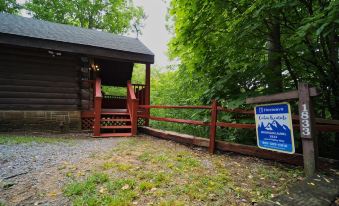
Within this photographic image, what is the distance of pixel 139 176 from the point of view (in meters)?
3.40

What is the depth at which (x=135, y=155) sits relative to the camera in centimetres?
471

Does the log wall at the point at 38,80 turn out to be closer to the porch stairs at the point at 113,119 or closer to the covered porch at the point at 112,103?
the covered porch at the point at 112,103

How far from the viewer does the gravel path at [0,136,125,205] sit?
9.18 feet

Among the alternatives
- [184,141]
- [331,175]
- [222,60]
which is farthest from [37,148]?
[331,175]

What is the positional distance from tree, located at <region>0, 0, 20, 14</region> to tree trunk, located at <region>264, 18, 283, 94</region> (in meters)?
23.2

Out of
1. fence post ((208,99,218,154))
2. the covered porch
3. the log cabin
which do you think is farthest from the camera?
the covered porch

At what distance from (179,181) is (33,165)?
8.95ft

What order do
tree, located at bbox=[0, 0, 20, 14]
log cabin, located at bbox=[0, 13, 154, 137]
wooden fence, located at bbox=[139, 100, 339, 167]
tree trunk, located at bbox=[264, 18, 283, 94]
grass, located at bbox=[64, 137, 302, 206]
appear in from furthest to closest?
tree, located at bbox=[0, 0, 20, 14]
log cabin, located at bbox=[0, 13, 154, 137]
tree trunk, located at bbox=[264, 18, 283, 94]
wooden fence, located at bbox=[139, 100, 339, 167]
grass, located at bbox=[64, 137, 302, 206]

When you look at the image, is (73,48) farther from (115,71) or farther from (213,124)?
(213,124)

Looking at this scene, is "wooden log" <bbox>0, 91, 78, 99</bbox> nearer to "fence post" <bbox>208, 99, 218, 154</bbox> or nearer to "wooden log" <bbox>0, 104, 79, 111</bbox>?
"wooden log" <bbox>0, 104, 79, 111</bbox>

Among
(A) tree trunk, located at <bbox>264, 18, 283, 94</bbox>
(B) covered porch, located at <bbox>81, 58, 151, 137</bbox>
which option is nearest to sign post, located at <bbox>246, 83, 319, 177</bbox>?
(A) tree trunk, located at <bbox>264, 18, 283, 94</bbox>

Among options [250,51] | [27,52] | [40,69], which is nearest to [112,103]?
[40,69]

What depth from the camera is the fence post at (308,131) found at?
315 centimetres

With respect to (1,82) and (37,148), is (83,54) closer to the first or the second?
(1,82)
